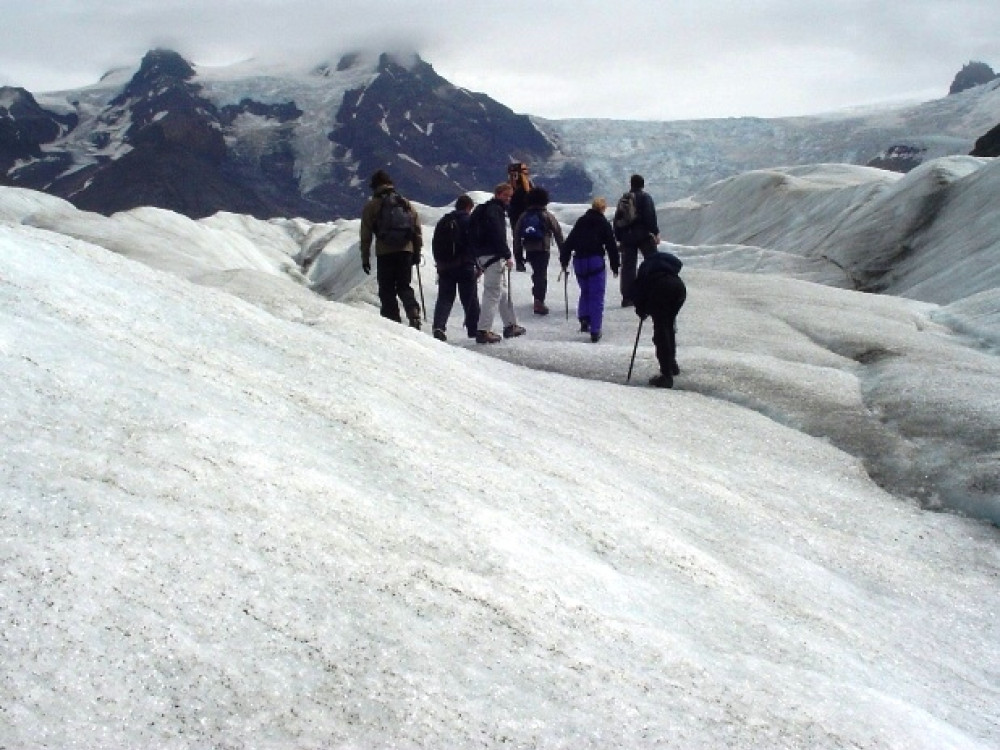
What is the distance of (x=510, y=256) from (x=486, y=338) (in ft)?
4.59

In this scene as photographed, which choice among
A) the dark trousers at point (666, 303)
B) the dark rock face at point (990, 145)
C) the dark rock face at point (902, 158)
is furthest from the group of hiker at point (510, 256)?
the dark rock face at point (902, 158)

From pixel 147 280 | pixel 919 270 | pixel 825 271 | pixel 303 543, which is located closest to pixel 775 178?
pixel 825 271

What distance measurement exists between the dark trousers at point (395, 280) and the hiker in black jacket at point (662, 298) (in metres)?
3.52

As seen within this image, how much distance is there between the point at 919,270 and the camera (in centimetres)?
2741

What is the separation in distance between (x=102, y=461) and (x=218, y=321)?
3.49 m

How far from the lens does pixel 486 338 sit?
52.9 feet

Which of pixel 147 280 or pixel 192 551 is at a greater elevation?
pixel 147 280

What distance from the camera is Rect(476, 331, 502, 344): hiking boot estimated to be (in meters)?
16.1

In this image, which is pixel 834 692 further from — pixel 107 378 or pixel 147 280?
pixel 147 280

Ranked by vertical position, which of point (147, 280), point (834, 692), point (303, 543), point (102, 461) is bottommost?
point (834, 692)

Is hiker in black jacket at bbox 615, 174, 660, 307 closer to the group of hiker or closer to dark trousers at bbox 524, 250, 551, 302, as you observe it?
the group of hiker

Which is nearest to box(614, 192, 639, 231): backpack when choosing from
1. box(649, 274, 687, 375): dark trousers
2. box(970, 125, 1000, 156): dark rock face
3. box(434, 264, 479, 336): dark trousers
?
box(434, 264, 479, 336): dark trousers

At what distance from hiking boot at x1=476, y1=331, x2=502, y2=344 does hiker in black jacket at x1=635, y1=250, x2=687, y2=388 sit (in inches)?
135

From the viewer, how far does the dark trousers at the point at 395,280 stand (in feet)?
48.1
